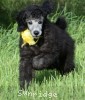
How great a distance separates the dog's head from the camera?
6344 mm

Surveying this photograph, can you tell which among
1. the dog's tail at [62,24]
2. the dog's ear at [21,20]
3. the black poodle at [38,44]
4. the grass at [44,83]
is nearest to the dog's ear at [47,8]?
the black poodle at [38,44]

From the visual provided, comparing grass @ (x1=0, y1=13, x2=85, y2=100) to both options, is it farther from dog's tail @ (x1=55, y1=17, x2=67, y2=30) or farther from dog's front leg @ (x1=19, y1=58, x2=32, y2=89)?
dog's tail @ (x1=55, y1=17, x2=67, y2=30)

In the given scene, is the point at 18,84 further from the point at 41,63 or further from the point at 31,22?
the point at 31,22

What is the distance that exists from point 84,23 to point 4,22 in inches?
77.6

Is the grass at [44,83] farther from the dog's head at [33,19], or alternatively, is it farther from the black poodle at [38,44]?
the dog's head at [33,19]

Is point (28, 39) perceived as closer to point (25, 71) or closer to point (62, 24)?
point (25, 71)

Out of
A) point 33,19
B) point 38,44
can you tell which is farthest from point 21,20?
point 38,44

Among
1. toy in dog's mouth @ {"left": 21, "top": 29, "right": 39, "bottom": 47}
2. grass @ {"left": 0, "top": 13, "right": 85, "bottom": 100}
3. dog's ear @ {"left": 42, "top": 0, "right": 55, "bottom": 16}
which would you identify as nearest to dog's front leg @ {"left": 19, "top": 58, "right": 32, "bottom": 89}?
grass @ {"left": 0, "top": 13, "right": 85, "bottom": 100}

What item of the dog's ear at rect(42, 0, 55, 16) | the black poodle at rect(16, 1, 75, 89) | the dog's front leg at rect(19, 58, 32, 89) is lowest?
the dog's front leg at rect(19, 58, 32, 89)

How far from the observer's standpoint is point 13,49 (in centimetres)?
941

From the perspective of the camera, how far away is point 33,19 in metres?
6.45

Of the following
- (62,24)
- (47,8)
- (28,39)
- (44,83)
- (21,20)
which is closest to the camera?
(44,83)

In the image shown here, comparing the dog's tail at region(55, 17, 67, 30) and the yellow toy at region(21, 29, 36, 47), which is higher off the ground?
the dog's tail at region(55, 17, 67, 30)

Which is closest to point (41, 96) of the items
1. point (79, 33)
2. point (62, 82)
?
point (62, 82)
